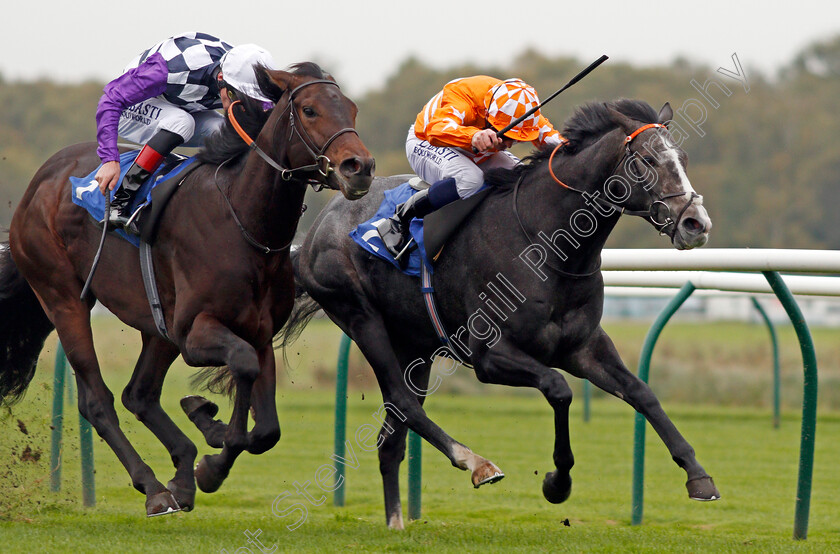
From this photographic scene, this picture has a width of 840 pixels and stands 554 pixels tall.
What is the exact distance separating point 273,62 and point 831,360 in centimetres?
1148

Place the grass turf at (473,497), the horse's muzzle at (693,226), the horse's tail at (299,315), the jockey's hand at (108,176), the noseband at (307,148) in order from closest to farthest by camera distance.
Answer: the horse's muzzle at (693,226), the noseband at (307,148), the grass turf at (473,497), the jockey's hand at (108,176), the horse's tail at (299,315)

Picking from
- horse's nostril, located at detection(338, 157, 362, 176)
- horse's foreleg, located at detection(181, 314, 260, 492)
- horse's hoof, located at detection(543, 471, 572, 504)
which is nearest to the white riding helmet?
horse's nostril, located at detection(338, 157, 362, 176)

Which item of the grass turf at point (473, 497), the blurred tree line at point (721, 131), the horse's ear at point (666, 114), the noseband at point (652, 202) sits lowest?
the grass turf at point (473, 497)

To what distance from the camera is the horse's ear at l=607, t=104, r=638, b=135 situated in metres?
4.26

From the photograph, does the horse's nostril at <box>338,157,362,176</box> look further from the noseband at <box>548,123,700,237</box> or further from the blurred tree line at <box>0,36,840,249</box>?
the blurred tree line at <box>0,36,840,249</box>

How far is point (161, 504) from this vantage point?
434 centimetres

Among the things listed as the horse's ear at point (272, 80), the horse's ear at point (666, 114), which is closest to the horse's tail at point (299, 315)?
the horse's ear at point (272, 80)

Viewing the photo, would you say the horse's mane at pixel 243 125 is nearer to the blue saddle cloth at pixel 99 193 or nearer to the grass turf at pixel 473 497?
the blue saddle cloth at pixel 99 193

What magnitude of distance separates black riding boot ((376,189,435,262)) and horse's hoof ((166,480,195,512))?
1.35m

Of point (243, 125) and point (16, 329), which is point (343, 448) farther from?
point (243, 125)

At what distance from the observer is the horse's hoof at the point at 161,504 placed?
4.32 metres

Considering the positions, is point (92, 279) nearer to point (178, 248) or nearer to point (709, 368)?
point (178, 248)

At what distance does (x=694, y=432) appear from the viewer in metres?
9.62

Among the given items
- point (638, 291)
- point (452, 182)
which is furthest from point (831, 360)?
point (452, 182)
